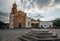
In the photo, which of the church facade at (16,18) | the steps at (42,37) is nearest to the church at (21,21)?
the church facade at (16,18)

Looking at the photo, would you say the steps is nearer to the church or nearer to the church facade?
the church

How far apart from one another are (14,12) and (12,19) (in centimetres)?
76

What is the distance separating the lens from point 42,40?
15.2ft

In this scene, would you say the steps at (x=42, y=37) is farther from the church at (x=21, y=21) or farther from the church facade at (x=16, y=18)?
the church facade at (x=16, y=18)

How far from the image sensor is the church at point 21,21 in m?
15.5

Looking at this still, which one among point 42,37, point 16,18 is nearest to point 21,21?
point 16,18

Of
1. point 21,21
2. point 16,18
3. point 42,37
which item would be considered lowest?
point 42,37

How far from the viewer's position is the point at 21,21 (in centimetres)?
1838

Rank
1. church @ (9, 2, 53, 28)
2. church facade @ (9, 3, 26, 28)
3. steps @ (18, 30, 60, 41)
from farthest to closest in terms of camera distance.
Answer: church facade @ (9, 3, 26, 28)
church @ (9, 2, 53, 28)
steps @ (18, 30, 60, 41)

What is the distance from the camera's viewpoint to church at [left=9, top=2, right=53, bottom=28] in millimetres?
15461

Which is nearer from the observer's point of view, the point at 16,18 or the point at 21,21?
the point at 16,18

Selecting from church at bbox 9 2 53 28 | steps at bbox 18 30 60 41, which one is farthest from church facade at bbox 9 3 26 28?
steps at bbox 18 30 60 41

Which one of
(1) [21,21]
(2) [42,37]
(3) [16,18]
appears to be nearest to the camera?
(2) [42,37]

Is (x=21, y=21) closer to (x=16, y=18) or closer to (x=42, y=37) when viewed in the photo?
A: (x=16, y=18)
